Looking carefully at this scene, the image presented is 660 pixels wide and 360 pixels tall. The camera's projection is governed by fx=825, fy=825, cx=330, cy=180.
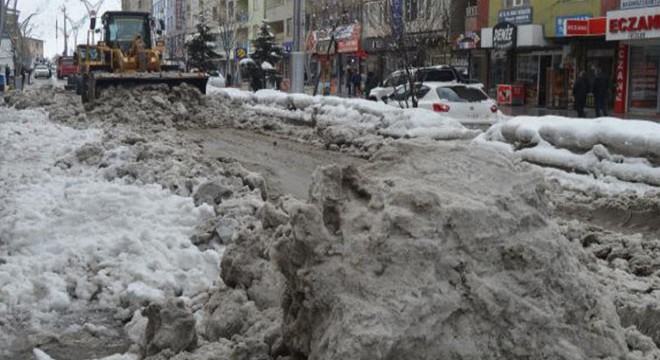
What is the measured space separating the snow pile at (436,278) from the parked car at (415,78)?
737 inches

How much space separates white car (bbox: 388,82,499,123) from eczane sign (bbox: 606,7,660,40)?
1090 cm

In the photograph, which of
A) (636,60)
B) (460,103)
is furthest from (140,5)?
(460,103)

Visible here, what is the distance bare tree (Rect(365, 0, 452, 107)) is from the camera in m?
22.0

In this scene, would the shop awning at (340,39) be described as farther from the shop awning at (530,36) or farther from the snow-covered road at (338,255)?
the snow-covered road at (338,255)

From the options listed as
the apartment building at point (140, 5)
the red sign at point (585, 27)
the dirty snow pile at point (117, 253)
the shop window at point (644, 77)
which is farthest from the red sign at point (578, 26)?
the apartment building at point (140, 5)

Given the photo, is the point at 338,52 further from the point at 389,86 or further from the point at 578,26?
the point at 389,86

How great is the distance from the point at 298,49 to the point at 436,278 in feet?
79.1

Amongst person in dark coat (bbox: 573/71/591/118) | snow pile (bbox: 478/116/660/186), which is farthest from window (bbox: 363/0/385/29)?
snow pile (bbox: 478/116/660/186)

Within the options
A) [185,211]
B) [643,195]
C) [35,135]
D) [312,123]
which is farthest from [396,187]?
[312,123]

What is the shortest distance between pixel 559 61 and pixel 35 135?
2587 cm

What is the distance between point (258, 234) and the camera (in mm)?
5281

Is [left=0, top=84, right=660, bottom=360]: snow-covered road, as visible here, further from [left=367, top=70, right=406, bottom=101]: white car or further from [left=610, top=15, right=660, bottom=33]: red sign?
[left=610, top=15, right=660, bottom=33]: red sign

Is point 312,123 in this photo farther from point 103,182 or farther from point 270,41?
point 270,41

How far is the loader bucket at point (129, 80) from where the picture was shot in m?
22.0
